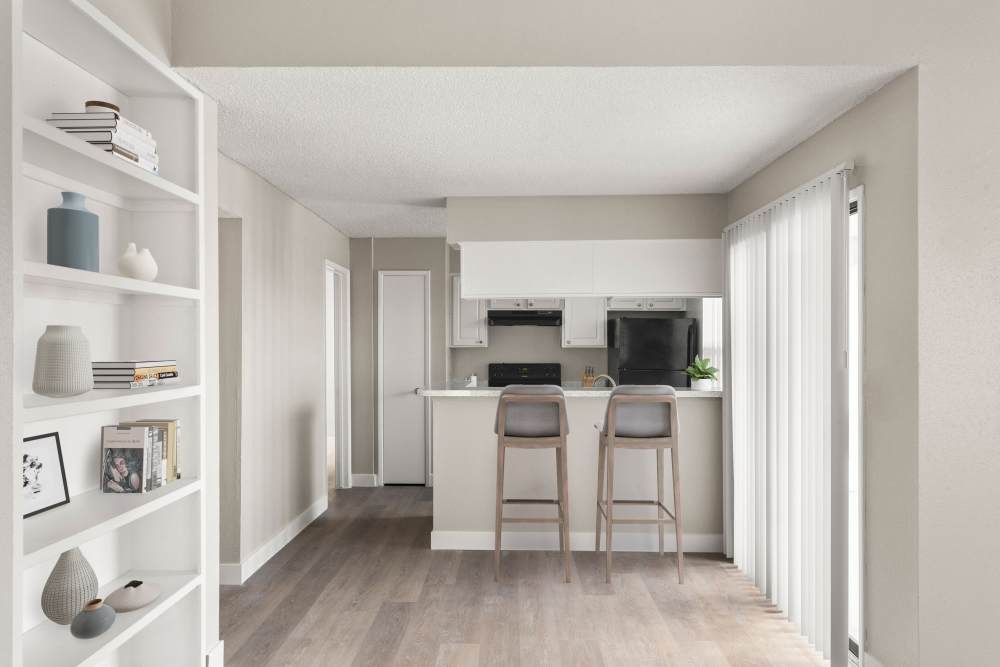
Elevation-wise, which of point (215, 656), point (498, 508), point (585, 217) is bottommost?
point (215, 656)

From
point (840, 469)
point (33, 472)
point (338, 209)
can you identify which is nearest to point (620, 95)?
point (840, 469)

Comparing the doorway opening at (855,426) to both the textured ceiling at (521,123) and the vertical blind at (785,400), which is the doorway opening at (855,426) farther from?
the textured ceiling at (521,123)

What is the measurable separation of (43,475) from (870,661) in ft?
10.3

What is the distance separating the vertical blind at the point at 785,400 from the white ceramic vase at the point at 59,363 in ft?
9.44

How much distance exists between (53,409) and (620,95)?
2.33 m

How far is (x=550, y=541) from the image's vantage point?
4.34 meters

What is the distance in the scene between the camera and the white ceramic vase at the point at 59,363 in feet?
5.65

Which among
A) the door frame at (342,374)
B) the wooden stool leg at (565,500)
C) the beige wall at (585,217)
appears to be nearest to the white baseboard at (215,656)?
the wooden stool leg at (565,500)

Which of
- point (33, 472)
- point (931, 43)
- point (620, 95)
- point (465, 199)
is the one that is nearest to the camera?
point (33, 472)

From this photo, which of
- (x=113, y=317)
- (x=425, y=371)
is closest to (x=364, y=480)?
(x=425, y=371)

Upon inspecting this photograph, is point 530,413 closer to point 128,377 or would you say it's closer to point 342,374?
point 128,377

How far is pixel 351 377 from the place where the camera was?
625 centimetres

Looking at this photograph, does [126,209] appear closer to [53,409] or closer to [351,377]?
[53,409]

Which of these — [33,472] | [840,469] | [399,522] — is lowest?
[399,522]
